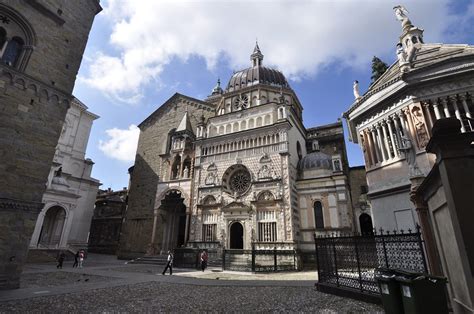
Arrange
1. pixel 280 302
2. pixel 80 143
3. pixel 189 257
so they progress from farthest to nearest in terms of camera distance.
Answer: pixel 80 143, pixel 189 257, pixel 280 302

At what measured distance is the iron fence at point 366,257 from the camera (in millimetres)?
6980

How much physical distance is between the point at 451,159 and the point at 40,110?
47.5ft

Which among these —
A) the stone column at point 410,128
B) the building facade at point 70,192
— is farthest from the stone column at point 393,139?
the building facade at point 70,192

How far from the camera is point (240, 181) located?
2456 cm

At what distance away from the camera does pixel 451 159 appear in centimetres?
417

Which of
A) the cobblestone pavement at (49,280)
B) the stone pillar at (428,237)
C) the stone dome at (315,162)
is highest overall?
the stone dome at (315,162)

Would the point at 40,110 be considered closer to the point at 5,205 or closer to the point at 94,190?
the point at 5,205

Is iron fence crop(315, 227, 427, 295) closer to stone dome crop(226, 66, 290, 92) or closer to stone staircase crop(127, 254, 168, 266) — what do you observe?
stone staircase crop(127, 254, 168, 266)

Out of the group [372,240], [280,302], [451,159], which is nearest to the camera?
[451,159]

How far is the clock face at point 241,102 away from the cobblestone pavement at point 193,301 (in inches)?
872

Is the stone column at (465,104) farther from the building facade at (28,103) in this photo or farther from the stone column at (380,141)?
the building facade at (28,103)

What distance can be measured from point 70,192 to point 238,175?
56.3 feet

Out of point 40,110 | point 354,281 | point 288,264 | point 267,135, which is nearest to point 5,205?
point 40,110

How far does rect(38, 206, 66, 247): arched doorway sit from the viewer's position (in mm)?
24250
